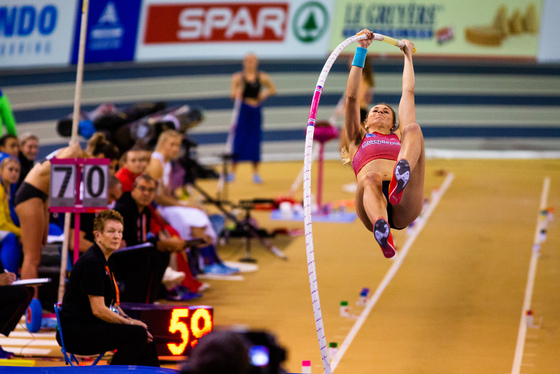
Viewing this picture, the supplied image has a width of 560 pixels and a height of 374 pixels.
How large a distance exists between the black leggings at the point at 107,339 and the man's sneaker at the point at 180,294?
2389mm

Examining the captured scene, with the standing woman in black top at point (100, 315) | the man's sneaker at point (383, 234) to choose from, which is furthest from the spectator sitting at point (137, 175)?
the man's sneaker at point (383, 234)

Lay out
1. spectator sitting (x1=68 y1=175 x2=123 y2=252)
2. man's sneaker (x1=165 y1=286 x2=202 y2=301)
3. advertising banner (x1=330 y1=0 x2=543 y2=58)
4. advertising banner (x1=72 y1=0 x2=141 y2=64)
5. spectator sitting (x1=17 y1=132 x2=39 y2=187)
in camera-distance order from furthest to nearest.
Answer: advertising banner (x1=330 y1=0 x2=543 y2=58) → advertising banner (x1=72 y1=0 x2=141 y2=64) → spectator sitting (x1=17 y1=132 x2=39 y2=187) → man's sneaker (x1=165 y1=286 x2=202 y2=301) → spectator sitting (x1=68 y1=175 x2=123 y2=252)

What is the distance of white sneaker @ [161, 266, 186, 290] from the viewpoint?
7.48m

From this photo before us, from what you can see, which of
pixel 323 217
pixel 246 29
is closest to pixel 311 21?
pixel 246 29

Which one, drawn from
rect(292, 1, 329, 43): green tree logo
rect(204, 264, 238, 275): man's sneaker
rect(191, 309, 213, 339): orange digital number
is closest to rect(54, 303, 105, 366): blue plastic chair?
rect(191, 309, 213, 339): orange digital number

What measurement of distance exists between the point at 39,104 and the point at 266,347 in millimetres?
12478

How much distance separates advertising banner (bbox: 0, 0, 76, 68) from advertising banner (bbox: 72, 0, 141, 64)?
219 millimetres

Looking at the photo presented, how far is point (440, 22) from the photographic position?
15656 millimetres

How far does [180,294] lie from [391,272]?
2.44m

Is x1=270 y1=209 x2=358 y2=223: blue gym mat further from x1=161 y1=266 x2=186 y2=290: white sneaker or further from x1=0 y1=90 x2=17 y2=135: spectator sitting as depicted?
x1=161 y1=266 x2=186 y2=290: white sneaker

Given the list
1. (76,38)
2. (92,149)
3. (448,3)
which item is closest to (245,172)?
(76,38)

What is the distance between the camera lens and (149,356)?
5.35 meters

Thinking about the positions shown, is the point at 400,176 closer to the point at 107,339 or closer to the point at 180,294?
the point at 107,339

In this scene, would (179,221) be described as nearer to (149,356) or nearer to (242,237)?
(242,237)
